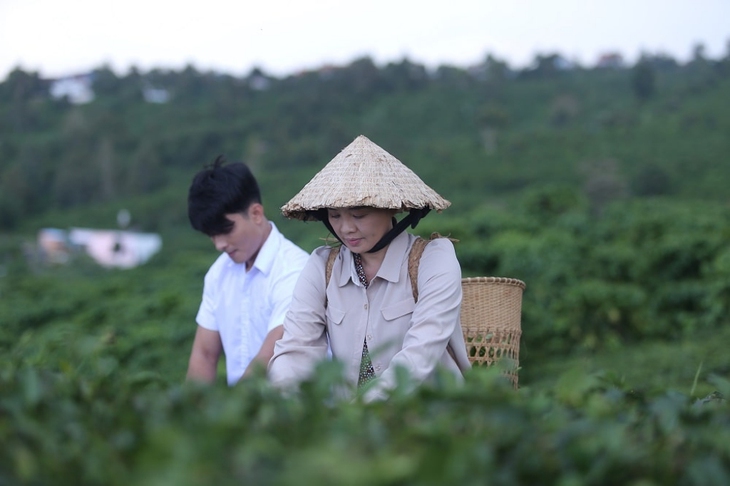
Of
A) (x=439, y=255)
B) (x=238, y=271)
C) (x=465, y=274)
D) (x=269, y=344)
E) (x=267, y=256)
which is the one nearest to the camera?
(x=439, y=255)

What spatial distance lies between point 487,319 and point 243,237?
49.7 inches

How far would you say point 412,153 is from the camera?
4656 centimetres

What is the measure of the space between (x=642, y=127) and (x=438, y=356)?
44352mm

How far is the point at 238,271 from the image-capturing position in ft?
13.0

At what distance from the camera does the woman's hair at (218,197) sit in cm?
373

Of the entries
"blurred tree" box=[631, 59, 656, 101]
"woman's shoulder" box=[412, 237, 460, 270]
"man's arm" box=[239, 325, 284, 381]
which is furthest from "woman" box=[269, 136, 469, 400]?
"blurred tree" box=[631, 59, 656, 101]

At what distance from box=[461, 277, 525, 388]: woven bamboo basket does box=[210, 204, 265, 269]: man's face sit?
1148 millimetres

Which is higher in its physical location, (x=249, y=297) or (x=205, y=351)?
(x=249, y=297)

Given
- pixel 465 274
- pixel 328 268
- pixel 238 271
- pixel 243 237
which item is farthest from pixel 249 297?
pixel 465 274

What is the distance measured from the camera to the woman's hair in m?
3.73

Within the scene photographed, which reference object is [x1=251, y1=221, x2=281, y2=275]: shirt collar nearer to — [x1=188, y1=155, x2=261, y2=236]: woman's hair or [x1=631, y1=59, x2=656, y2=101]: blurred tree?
[x1=188, y1=155, x2=261, y2=236]: woman's hair

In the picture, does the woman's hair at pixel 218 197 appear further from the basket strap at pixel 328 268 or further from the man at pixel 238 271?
the basket strap at pixel 328 268

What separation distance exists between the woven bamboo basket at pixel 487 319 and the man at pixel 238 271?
2.88ft

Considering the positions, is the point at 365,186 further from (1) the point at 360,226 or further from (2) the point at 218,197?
(2) the point at 218,197
